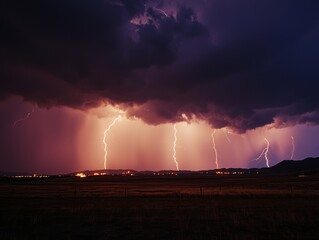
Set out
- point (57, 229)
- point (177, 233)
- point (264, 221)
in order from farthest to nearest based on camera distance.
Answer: point (264, 221)
point (57, 229)
point (177, 233)

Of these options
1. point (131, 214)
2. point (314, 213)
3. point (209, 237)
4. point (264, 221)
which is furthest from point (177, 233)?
point (314, 213)

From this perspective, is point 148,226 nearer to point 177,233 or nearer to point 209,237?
point 177,233

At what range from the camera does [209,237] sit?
51.9 feet

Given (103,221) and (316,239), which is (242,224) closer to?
(316,239)

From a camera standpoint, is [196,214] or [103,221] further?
[196,214]

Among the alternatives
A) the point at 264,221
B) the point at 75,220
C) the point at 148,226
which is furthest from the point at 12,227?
the point at 264,221

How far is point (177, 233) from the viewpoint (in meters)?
17.1

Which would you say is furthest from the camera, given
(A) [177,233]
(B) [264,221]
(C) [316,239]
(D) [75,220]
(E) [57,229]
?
(D) [75,220]

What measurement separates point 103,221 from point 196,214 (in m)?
6.63

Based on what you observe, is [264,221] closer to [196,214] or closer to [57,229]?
[196,214]

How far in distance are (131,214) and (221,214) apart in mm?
6448

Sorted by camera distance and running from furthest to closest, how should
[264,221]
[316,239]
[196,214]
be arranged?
[196,214] < [264,221] < [316,239]

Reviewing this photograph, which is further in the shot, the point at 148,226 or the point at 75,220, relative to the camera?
the point at 75,220

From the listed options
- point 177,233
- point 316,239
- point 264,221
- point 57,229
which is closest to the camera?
point 316,239
